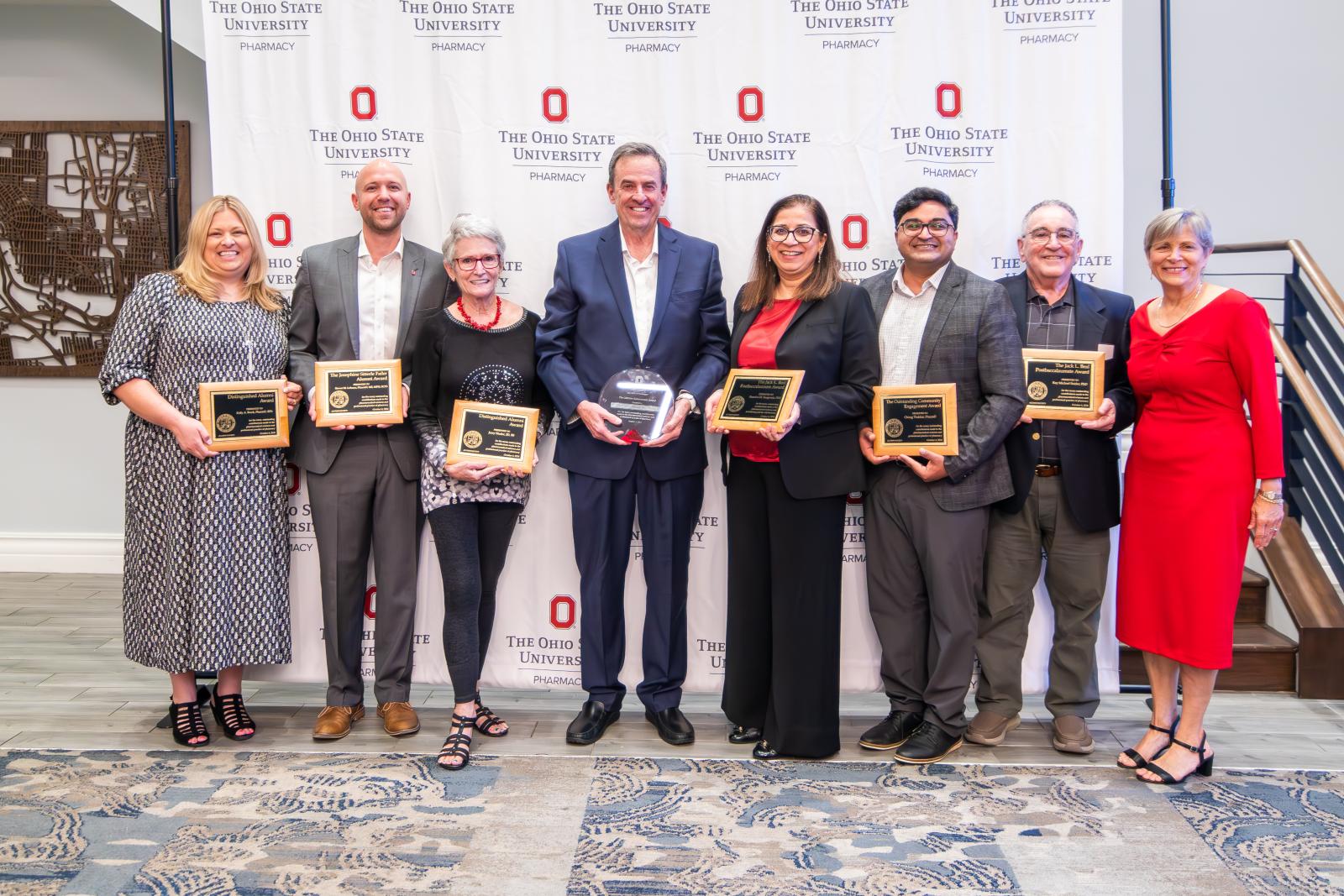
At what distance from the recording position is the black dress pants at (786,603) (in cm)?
300

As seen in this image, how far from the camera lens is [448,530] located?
3.13m

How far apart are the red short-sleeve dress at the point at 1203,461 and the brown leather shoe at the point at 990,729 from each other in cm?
51

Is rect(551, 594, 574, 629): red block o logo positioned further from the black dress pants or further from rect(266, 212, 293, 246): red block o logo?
rect(266, 212, 293, 246): red block o logo

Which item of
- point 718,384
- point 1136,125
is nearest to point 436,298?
point 718,384

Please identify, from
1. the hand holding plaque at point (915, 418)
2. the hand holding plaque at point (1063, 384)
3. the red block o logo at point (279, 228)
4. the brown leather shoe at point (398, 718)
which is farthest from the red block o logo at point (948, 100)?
the brown leather shoe at point (398, 718)

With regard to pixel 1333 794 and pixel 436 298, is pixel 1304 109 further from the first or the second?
pixel 436 298

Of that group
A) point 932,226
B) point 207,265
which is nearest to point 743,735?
point 932,226

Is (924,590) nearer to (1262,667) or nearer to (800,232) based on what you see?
(800,232)

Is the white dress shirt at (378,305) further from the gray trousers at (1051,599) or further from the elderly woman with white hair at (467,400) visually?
the gray trousers at (1051,599)

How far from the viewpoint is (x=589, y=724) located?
10.6 feet

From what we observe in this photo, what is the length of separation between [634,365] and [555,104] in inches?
38.2

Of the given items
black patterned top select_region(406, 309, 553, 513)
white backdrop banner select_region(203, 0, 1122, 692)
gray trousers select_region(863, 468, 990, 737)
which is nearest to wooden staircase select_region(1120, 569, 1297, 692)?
white backdrop banner select_region(203, 0, 1122, 692)

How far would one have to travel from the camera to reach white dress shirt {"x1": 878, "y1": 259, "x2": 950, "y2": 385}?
10.1ft

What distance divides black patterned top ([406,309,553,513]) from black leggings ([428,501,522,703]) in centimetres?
6
